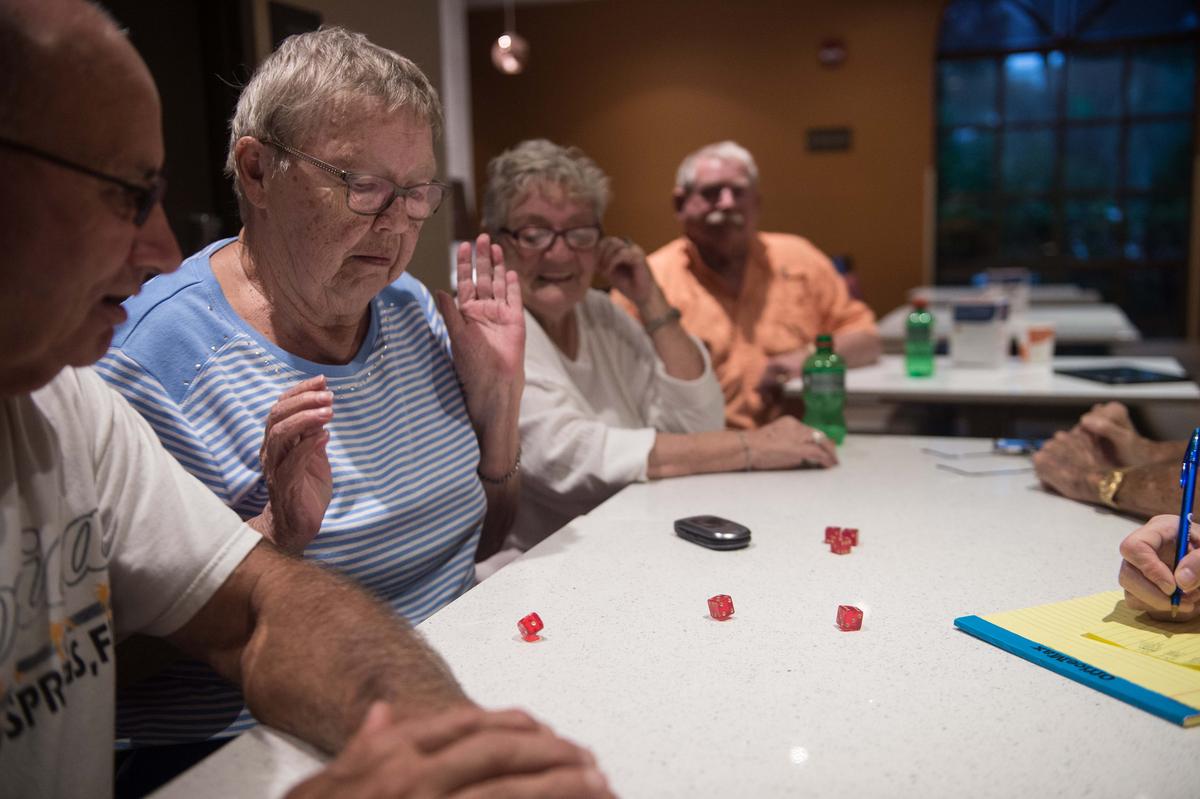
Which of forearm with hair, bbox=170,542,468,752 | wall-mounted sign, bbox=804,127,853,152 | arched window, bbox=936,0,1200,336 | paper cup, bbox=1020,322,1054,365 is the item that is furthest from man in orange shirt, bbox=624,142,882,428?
arched window, bbox=936,0,1200,336

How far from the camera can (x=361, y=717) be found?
841 mm

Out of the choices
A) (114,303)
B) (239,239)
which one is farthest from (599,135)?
(114,303)

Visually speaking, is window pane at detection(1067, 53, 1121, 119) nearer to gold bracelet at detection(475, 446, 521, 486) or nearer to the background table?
the background table

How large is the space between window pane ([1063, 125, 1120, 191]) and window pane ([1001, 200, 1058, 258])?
1.01 ft

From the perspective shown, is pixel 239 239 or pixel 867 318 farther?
pixel 867 318

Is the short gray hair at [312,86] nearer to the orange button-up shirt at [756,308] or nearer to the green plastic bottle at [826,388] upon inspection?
the green plastic bottle at [826,388]

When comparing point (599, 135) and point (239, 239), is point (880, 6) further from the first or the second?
point (239, 239)

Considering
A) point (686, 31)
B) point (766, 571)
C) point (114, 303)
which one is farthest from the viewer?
point (686, 31)

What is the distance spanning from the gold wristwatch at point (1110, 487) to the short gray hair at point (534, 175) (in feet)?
4.04

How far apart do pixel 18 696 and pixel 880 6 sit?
883cm

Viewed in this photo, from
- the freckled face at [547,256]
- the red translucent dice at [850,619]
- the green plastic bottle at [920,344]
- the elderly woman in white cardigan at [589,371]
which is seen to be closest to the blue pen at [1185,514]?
the red translucent dice at [850,619]

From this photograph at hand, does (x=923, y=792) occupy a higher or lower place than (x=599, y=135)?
lower

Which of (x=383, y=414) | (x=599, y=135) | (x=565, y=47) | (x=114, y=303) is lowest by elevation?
(x=383, y=414)

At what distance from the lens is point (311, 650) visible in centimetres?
96
